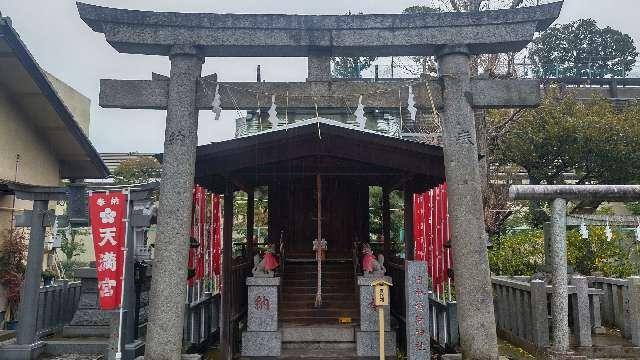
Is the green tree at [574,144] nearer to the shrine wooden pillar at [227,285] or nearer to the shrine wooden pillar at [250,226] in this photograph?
the shrine wooden pillar at [250,226]

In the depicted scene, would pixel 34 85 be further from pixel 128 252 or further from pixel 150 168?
pixel 150 168

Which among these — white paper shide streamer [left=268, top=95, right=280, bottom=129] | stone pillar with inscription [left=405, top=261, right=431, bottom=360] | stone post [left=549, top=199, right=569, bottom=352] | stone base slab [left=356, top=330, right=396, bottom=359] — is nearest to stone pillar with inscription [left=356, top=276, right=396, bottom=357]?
stone base slab [left=356, top=330, right=396, bottom=359]

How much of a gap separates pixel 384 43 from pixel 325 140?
82.0 inches

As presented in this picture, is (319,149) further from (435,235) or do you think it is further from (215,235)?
(215,235)

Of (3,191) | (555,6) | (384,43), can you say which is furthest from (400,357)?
(3,191)

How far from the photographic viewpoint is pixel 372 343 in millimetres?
9922

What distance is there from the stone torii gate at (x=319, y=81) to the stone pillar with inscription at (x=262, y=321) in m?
2.77

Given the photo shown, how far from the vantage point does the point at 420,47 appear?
816 centimetres

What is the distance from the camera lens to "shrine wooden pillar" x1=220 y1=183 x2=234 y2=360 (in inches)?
375

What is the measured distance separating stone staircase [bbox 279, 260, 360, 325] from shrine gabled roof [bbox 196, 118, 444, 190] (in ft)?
13.6

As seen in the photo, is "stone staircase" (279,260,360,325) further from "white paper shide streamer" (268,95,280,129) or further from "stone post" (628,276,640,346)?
"stone post" (628,276,640,346)

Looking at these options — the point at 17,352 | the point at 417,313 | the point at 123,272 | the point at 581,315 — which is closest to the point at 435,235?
the point at 417,313

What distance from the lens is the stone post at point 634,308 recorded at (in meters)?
8.99

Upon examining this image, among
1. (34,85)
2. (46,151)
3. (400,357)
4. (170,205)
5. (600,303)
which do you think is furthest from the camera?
(46,151)
